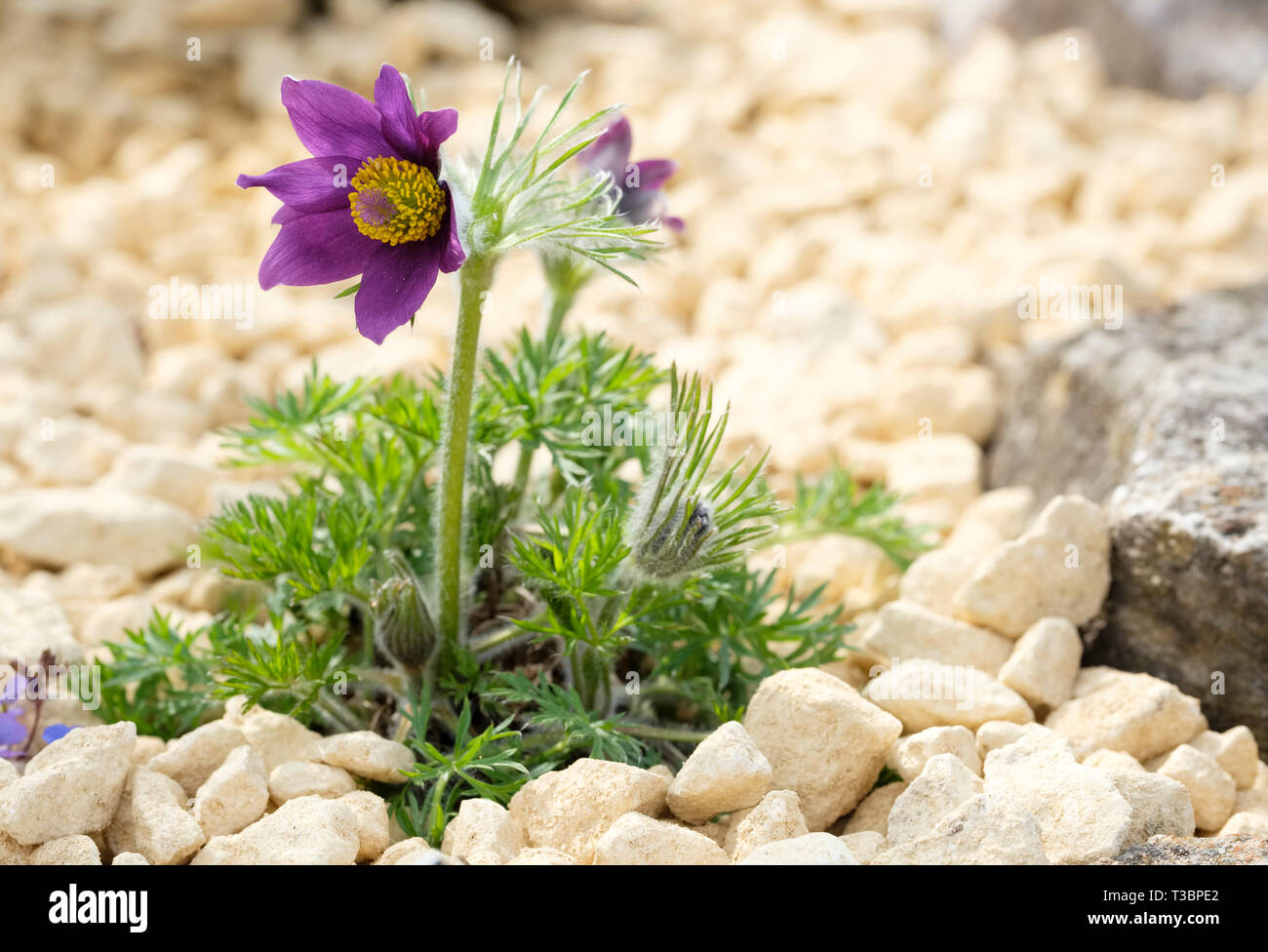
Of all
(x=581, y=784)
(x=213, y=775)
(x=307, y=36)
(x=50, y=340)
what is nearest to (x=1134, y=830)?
(x=581, y=784)

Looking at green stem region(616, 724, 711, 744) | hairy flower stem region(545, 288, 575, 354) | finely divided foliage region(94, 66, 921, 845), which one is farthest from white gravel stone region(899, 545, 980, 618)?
hairy flower stem region(545, 288, 575, 354)

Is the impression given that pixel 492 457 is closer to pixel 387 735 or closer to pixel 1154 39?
pixel 387 735

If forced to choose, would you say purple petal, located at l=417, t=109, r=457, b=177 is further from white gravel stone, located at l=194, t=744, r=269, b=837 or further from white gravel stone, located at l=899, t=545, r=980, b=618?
white gravel stone, located at l=899, t=545, r=980, b=618

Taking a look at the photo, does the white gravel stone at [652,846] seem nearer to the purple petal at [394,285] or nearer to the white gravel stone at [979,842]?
the white gravel stone at [979,842]

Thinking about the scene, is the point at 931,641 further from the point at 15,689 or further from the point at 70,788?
the point at 15,689

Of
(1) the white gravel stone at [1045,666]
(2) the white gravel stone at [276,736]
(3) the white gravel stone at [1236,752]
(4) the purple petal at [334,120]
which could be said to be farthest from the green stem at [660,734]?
(4) the purple petal at [334,120]

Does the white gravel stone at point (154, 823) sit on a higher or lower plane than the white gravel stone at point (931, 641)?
lower
